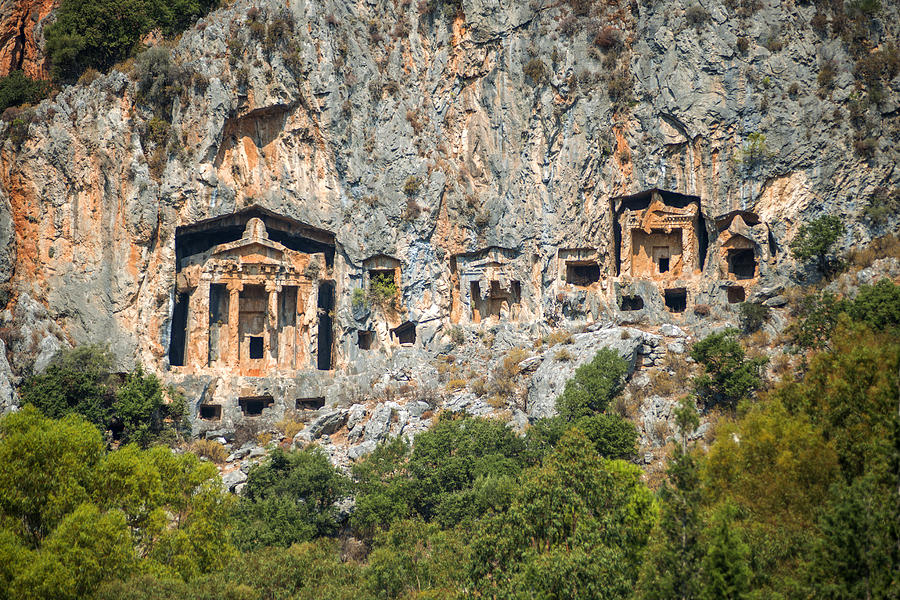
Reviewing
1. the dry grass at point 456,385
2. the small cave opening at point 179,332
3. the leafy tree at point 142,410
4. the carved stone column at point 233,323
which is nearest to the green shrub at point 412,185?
the carved stone column at point 233,323

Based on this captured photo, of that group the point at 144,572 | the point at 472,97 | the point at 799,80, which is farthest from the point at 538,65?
the point at 144,572

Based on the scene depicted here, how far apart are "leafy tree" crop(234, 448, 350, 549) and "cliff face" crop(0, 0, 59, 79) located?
30.3m

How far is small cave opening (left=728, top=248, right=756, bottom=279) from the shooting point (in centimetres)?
5238

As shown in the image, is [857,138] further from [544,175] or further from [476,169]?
[476,169]

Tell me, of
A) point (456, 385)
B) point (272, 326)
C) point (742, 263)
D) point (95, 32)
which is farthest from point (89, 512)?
point (742, 263)

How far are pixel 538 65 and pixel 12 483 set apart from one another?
34841 mm

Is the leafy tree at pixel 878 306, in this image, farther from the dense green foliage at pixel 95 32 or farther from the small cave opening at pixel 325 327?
the dense green foliage at pixel 95 32

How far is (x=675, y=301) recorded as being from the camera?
53781mm

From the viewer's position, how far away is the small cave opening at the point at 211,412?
5009 cm

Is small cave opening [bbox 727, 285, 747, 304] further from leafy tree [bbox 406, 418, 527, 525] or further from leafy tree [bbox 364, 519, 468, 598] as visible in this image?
leafy tree [bbox 364, 519, 468, 598]

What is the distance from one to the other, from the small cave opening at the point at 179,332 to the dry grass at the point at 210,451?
7314mm

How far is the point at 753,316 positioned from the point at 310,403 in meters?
23.0

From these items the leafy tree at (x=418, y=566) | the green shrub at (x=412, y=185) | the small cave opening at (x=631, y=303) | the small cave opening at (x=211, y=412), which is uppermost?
the green shrub at (x=412, y=185)

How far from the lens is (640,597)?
25.5 metres
